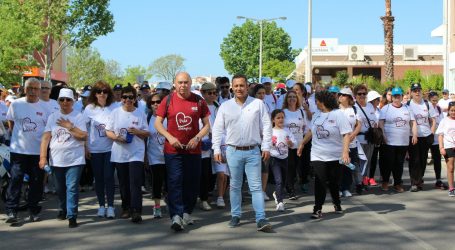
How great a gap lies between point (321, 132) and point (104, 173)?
10.0 feet

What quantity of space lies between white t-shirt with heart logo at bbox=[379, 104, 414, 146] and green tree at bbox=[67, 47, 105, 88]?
79904mm

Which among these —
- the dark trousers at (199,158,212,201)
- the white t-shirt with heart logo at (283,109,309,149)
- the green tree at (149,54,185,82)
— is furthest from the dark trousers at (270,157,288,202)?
the green tree at (149,54,185,82)

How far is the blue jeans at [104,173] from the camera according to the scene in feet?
28.1

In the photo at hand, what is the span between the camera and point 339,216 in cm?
867

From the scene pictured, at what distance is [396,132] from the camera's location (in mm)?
10859

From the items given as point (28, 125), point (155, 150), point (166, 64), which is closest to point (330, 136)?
point (155, 150)

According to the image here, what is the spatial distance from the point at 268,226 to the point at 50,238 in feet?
8.48

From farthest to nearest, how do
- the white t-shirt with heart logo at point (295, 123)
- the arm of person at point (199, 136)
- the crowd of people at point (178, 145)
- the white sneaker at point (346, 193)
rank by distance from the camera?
the white sneaker at point (346, 193) < the white t-shirt with heart logo at point (295, 123) < the crowd of people at point (178, 145) < the arm of person at point (199, 136)

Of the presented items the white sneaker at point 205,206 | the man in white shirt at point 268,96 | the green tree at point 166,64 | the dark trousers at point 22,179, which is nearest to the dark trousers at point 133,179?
the dark trousers at point 22,179

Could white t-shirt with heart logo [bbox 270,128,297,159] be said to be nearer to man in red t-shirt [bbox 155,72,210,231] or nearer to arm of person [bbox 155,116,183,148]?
man in red t-shirt [bbox 155,72,210,231]

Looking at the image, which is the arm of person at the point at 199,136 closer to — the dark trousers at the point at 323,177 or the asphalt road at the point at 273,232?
the asphalt road at the point at 273,232

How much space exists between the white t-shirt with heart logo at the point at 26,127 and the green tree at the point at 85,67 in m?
81.0

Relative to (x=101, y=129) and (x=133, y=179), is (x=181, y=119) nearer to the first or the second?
(x=133, y=179)

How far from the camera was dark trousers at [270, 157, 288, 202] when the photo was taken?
30.3ft
